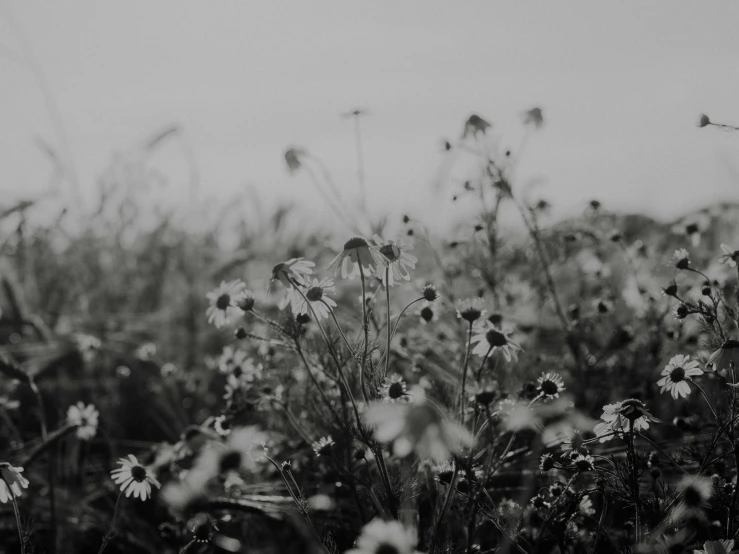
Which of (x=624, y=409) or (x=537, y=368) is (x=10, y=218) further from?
(x=624, y=409)

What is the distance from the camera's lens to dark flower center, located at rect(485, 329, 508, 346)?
176 cm

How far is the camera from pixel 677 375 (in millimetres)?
1658

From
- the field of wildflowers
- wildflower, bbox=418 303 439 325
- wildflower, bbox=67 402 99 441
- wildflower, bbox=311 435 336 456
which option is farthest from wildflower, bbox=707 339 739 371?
wildflower, bbox=67 402 99 441

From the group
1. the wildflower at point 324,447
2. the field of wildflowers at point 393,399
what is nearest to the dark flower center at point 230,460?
the field of wildflowers at point 393,399

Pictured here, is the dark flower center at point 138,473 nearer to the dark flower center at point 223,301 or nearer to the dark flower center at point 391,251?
the dark flower center at point 223,301

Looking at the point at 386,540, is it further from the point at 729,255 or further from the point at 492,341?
the point at 729,255

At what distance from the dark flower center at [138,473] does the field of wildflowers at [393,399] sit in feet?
0.05

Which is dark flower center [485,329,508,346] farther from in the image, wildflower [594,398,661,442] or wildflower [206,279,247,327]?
wildflower [206,279,247,327]

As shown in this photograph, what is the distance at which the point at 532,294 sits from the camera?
11.2 ft

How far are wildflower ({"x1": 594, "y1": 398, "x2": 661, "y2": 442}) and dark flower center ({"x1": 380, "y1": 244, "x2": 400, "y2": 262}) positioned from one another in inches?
25.5

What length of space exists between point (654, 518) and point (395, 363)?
1.17 metres

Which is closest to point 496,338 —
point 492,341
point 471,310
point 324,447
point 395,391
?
point 492,341

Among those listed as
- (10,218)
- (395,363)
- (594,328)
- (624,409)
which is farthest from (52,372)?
(624,409)

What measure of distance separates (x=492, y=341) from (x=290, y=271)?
0.58 m
